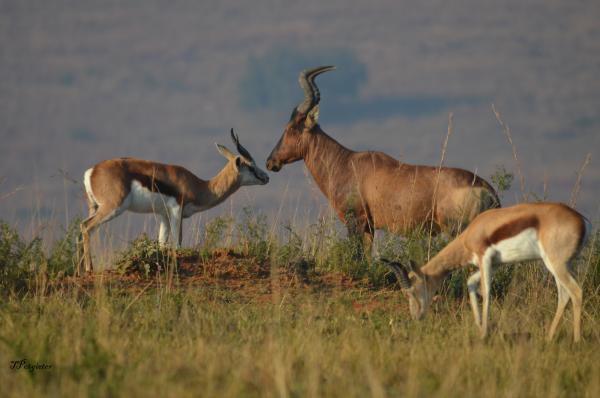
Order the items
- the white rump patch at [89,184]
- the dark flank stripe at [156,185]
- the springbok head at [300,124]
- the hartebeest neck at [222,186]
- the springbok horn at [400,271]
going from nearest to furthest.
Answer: the springbok horn at [400,271] < the white rump patch at [89,184] < the dark flank stripe at [156,185] < the springbok head at [300,124] < the hartebeest neck at [222,186]

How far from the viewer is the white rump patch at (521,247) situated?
862cm

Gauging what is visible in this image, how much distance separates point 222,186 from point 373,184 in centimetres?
394

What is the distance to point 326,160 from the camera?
14992 millimetres

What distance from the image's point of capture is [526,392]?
6.34 meters

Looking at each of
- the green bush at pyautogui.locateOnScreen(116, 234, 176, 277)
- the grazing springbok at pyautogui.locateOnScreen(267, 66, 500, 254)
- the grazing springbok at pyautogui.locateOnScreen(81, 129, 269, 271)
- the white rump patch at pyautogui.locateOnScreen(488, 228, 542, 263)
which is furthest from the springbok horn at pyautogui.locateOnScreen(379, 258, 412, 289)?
the grazing springbok at pyautogui.locateOnScreen(81, 129, 269, 271)

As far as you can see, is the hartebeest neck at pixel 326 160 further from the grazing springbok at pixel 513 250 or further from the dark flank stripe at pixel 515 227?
the dark flank stripe at pixel 515 227

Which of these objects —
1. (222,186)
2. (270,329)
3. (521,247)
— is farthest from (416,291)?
(222,186)

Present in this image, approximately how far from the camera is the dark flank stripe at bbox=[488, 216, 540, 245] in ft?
28.3

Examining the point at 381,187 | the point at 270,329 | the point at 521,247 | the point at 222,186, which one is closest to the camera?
the point at 270,329

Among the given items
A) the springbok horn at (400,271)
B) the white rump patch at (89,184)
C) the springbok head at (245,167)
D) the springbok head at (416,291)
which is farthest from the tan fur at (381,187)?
the white rump patch at (89,184)

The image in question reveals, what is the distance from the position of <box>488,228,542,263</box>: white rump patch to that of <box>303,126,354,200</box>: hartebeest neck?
5881 mm

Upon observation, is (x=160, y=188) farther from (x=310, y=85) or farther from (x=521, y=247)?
(x=521, y=247)

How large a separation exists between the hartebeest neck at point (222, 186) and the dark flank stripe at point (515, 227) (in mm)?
8528

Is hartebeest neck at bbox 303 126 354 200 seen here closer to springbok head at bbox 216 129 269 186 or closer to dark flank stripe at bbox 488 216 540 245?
springbok head at bbox 216 129 269 186
